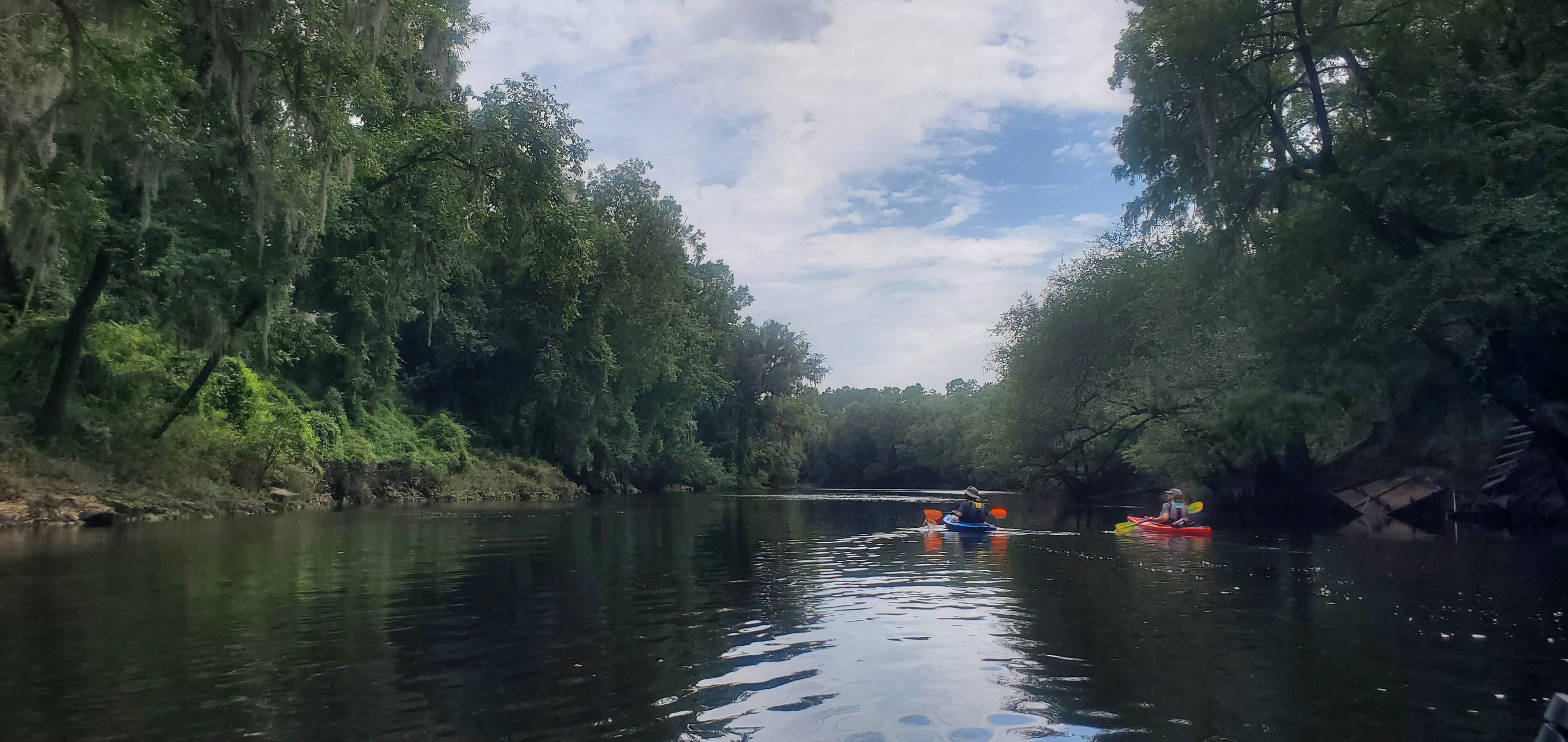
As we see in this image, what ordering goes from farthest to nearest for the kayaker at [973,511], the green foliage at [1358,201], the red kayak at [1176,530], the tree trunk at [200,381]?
the tree trunk at [200,381] → the kayaker at [973,511] → the red kayak at [1176,530] → the green foliage at [1358,201]

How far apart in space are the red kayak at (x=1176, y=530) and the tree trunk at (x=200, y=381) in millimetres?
20536

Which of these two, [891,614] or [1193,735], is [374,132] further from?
[1193,735]

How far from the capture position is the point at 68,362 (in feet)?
→ 62.2

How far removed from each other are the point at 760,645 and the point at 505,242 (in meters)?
16.7

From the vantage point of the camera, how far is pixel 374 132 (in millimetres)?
21984

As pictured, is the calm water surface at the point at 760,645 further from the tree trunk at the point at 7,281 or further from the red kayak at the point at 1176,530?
the tree trunk at the point at 7,281

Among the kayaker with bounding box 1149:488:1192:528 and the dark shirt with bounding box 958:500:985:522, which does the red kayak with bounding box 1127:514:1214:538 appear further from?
the dark shirt with bounding box 958:500:985:522

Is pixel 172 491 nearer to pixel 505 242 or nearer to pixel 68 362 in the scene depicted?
pixel 68 362

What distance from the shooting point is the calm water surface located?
16.9 feet

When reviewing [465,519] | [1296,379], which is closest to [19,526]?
[465,519]

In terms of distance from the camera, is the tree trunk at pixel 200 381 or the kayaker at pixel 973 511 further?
the tree trunk at pixel 200 381

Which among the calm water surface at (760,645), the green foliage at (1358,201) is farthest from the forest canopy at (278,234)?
the green foliage at (1358,201)

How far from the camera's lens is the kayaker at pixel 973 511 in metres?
20.2

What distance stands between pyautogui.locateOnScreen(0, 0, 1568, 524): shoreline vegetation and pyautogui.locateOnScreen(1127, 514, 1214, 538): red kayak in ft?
12.6
